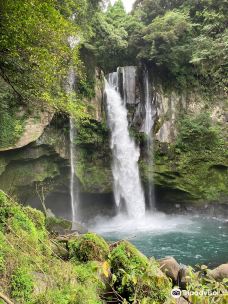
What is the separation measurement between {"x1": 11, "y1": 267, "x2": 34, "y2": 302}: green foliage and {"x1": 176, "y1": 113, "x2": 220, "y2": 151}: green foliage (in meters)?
15.3

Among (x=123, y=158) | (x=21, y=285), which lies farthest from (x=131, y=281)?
(x=123, y=158)

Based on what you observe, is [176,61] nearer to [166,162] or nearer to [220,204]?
[166,162]

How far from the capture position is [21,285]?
4816 millimetres

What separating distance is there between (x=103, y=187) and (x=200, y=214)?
21.6ft

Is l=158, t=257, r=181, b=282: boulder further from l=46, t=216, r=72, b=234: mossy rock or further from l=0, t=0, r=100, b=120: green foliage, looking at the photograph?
l=46, t=216, r=72, b=234: mossy rock

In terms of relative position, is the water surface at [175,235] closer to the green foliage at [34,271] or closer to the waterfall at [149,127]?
the waterfall at [149,127]

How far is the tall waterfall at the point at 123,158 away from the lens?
19.0 metres

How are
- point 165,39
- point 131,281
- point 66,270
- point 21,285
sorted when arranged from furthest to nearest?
1. point 165,39
2. point 66,270
3. point 131,281
4. point 21,285

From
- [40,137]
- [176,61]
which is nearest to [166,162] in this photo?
[176,61]

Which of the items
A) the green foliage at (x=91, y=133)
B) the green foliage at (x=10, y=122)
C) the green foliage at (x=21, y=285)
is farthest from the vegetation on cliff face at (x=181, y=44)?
the green foliage at (x=21, y=285)

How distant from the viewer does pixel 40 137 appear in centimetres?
1593

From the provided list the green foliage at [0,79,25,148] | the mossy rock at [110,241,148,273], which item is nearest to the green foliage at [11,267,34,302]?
the mossy rock at [110,241,148,273]

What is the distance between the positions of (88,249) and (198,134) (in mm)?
13650

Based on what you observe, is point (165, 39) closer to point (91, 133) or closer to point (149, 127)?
point (149, 127)
